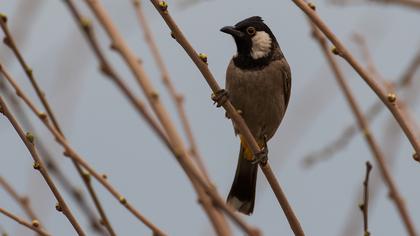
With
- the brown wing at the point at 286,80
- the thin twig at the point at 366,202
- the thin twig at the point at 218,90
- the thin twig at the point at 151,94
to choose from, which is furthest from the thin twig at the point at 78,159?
the brown wing at the point at 286,80

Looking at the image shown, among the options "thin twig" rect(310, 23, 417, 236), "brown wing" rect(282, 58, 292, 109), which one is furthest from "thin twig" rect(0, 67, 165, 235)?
"brown wing" rect(282, 58, 292, 109)

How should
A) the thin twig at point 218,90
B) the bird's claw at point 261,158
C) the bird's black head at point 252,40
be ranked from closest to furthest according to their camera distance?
the thin twig at point 218,90 < the bird's claw at point 261,158 < the bird's black head at point 252,40

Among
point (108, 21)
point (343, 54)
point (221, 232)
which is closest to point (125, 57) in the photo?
point (108, 21)

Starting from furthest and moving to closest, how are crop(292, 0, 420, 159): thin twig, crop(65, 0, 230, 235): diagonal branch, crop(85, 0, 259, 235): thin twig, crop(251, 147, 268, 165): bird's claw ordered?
crop(251, 147, 268, 165): bird's claw < crop(292, 0, 420, 159): thin twig < crop(85, 0, 259, 235): thin twig < crop(65, 0, 230, 235): diagonal branch

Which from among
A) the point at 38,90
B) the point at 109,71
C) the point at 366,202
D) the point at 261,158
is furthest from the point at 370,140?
the point at 109,71

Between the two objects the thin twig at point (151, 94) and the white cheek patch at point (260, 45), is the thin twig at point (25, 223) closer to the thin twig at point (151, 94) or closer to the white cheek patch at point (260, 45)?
the thin twig at point (151, 94)

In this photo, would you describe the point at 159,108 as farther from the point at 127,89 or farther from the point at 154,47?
the point at 154,47

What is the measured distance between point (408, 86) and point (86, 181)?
2.10m

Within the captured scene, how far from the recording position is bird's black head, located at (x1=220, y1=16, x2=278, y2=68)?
16.4 ft

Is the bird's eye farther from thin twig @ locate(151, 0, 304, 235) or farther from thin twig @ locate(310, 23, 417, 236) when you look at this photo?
thin twig @ locate(151, 0, 304, 235)

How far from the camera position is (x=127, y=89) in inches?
52.2

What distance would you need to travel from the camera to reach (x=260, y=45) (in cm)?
510

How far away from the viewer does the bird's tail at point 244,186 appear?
4996mm

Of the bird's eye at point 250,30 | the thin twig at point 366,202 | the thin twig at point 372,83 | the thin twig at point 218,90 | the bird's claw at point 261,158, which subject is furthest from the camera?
the bird's eye at point 250,30
